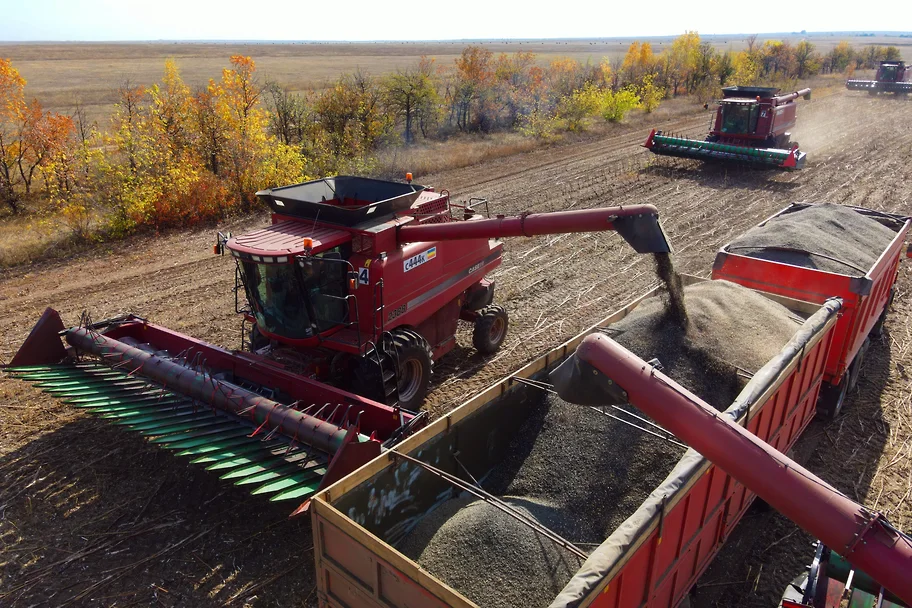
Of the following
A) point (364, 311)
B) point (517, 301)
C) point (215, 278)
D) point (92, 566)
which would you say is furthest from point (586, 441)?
point (215, 278)

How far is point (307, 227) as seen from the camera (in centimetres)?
720

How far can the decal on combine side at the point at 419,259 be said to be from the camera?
746 cm

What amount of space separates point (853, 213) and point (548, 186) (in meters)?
10.1

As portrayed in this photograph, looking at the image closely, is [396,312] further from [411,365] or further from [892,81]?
[892,81]

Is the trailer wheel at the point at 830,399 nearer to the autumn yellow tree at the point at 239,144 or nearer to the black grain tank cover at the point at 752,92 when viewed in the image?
the autumn yellow tree at the point at 239,144

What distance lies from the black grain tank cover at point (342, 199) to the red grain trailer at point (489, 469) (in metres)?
2.67

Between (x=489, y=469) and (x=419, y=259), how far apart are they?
2.87m

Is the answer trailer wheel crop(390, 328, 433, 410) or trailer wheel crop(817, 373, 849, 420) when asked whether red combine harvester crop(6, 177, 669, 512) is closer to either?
trailer wheel crop(390, 328, 433, 410)

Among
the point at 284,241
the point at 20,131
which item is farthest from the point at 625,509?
the point at 20,131

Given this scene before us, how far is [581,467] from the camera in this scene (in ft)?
17.4

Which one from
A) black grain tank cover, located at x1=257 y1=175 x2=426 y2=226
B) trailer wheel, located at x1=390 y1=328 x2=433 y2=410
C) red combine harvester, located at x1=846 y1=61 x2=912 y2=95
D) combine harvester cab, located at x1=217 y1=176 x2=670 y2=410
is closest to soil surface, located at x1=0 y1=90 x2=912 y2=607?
trailer wheel, located at x1=390 y1=328 x2=433 y2=410

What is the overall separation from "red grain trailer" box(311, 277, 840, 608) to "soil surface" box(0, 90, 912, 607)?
1.06 meters

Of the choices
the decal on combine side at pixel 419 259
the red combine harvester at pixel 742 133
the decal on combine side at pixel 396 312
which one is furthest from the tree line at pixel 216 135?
the decal on combine side at pixel 396 312

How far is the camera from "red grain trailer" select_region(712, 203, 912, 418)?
24.4 ft
